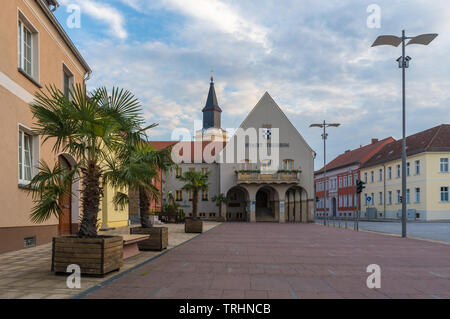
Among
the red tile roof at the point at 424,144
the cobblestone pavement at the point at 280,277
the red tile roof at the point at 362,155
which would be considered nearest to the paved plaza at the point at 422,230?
the cobblestone pavement at the point at 280,277

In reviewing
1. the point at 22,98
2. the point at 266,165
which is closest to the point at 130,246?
the point at 22,98

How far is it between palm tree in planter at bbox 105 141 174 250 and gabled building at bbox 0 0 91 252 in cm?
172

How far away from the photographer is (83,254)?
7238mm

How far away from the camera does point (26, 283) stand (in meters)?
6.65

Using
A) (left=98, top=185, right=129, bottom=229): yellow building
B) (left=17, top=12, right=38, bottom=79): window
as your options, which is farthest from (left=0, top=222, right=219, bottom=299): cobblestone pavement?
(left=98, top=185, right=129, bottom=229): yellow building

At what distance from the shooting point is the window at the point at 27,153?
39.9ft

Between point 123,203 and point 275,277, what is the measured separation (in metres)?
4.27

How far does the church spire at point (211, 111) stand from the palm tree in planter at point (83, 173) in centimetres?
7544

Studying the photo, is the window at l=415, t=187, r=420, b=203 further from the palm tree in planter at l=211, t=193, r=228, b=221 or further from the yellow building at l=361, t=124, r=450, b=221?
the palm tree in planter at l=211, t=193, r=228, b=221

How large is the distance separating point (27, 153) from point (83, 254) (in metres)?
6.98

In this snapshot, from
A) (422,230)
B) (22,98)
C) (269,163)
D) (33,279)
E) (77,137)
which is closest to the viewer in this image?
(33,279)

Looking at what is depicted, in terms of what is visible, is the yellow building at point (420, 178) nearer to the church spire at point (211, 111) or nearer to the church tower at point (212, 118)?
the church tower at point (212, 118)

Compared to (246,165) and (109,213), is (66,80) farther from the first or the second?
(246,165)
